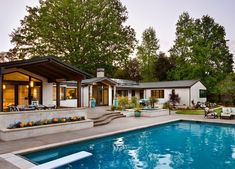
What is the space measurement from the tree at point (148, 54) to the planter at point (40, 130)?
3533cm

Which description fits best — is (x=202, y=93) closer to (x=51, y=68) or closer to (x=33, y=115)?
(x=51, y=68)

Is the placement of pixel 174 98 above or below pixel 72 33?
below

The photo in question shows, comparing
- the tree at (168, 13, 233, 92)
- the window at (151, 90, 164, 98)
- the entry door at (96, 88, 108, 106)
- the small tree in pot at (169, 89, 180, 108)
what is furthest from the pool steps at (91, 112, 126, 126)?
the tree at (168, 13, 233, 92)

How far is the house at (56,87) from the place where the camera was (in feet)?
42.5

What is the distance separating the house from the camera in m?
12.9

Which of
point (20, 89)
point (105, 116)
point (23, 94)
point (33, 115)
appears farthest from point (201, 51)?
point (33, 115)

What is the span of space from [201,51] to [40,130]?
30876 millimetres

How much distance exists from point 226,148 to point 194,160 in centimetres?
267

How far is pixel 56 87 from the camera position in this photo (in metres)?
16.3

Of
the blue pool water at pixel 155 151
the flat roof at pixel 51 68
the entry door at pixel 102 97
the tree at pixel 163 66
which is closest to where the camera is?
the blue pool water at pixel 155 151

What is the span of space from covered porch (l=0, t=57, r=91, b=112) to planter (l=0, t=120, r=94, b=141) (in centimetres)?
167

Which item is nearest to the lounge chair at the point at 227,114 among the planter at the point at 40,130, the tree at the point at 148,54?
the planter at the point at 40,130

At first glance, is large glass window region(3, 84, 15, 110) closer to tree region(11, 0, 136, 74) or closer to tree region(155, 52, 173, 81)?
tree region(11, 0, 136, 74)

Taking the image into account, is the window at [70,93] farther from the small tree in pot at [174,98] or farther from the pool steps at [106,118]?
the small tree in pot at [174,98]
